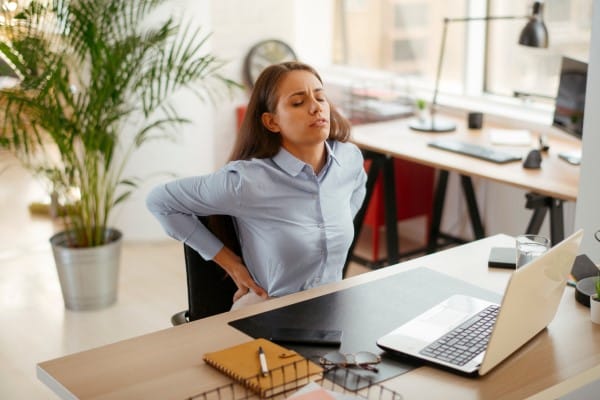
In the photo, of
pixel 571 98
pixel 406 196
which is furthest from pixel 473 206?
pixel 571 98

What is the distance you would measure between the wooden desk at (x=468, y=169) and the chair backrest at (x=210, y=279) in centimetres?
146

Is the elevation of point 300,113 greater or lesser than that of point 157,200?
greater

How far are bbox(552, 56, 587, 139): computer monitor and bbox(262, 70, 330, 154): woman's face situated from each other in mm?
1644

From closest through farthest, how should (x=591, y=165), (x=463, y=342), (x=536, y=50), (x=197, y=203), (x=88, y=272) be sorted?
1. (x=463, y=342)
2. (x=197, y=203)
3. (x=591, y=165)
4. (x=88, y=272)
5. (x=536, y=50)

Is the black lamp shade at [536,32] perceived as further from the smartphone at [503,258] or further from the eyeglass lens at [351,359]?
the eyeglass lens at [351,359]

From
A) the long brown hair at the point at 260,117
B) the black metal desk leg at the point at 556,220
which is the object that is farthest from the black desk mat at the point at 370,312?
the black metal desk leg at the point at 556,220

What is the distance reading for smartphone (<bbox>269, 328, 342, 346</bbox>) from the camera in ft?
6.24

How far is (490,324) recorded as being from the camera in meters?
1.98

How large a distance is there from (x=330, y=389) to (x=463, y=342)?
0.33 meters

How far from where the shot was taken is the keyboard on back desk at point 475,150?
3750 mm

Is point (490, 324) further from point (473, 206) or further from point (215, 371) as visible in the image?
point (473, 206)

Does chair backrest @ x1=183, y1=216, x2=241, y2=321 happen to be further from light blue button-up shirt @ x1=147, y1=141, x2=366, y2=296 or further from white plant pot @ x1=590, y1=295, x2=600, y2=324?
white plant pot @ x1=590, y1=295, x2=600, y2=324

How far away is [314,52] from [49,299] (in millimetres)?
2468

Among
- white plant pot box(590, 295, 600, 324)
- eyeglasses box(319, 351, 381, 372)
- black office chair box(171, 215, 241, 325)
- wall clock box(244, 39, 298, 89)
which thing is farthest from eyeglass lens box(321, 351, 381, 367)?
wall clock box(244, 39, 298, 89)
